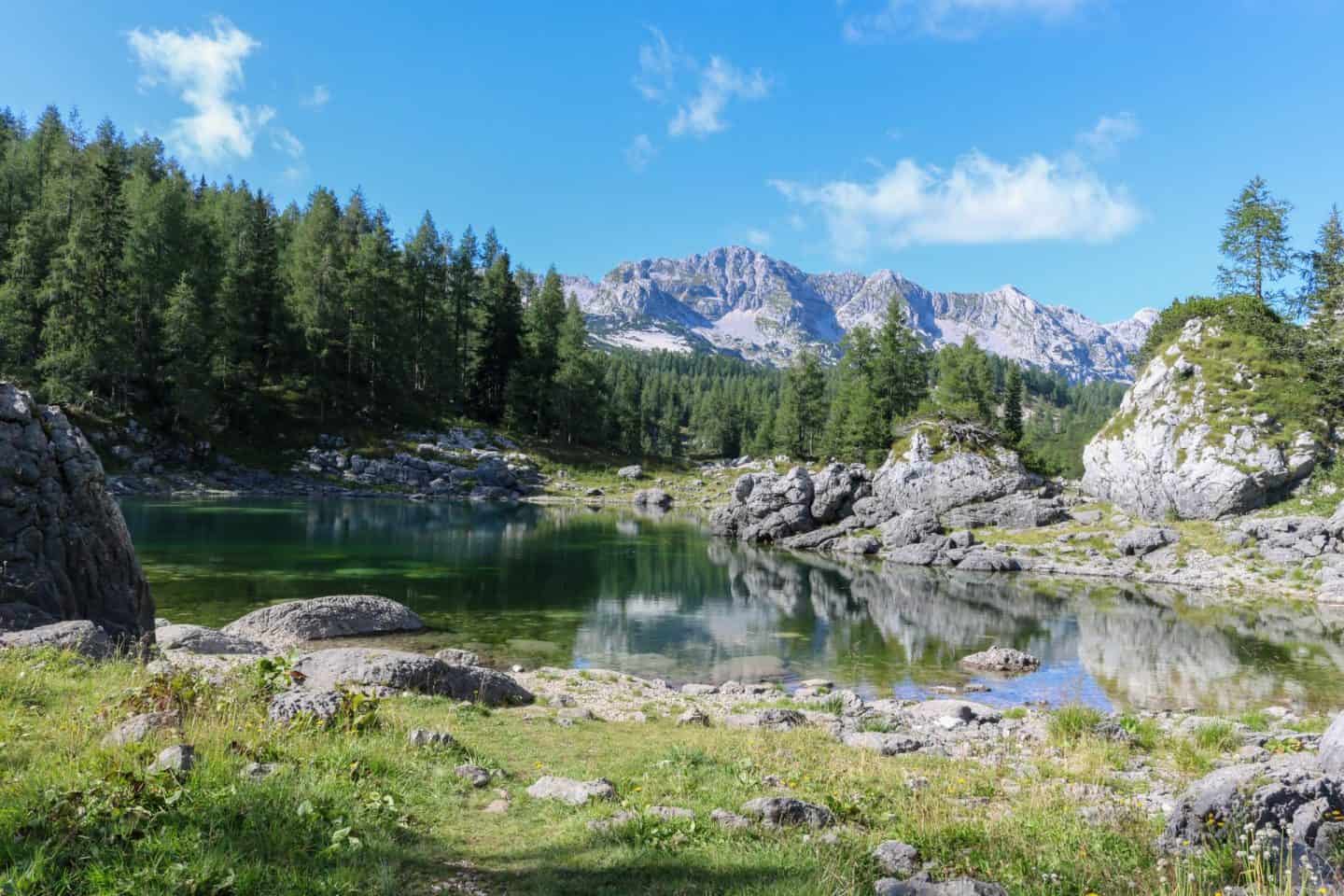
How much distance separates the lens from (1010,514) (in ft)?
191

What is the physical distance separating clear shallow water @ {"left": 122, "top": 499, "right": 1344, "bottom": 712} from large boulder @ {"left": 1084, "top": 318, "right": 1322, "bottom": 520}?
515 inches

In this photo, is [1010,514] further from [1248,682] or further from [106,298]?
[106,298]

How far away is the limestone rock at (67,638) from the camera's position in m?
12.8

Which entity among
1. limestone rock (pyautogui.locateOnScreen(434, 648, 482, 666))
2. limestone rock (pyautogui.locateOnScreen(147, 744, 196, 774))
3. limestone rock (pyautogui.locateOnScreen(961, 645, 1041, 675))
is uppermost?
limestone rock (pyautogui.locateOnScreen(147, 744, 196, 774))

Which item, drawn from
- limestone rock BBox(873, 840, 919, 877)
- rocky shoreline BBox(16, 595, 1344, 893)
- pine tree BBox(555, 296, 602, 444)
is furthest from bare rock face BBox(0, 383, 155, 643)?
pine tree BBox(555, 296, 602, 444)

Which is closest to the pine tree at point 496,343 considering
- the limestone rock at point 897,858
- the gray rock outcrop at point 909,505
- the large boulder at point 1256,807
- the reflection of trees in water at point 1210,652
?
the gray rock outcrop at point 909,505

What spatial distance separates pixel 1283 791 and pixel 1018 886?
3082 millimetres

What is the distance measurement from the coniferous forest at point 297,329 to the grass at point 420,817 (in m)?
68.4

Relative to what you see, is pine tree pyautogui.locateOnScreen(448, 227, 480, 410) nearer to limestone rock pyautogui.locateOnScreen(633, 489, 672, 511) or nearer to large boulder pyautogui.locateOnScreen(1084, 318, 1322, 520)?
limestone rock pyautogui.locateOnScreen(633, 489, 672, 511)

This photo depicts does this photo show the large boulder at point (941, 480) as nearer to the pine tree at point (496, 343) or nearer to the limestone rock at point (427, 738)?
the limestone rock at point (427, 738)

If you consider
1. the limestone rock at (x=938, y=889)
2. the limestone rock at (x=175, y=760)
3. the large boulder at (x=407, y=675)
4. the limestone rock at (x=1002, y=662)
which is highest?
the limestone rock at (x=175, y=760)

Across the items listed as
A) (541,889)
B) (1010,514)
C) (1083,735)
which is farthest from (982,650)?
(1010,514)

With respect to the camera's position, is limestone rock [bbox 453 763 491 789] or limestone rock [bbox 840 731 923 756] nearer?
limestone rock [bbox 453 763 491 789]

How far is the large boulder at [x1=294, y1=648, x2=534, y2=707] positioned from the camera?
14727mm
